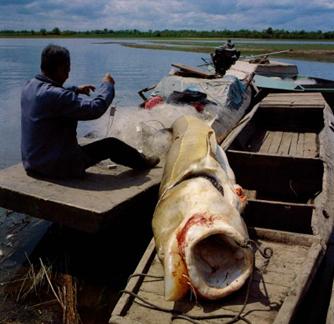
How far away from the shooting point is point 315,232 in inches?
166

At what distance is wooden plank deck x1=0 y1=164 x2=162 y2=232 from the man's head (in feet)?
4.03

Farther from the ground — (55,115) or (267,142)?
(55,115)

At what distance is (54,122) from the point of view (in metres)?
4.98

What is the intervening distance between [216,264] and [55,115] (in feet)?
8.23

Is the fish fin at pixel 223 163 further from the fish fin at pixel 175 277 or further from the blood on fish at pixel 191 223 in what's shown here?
the fish fin at pixel 175 277

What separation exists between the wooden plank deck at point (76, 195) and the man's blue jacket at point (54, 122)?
8.2 inches

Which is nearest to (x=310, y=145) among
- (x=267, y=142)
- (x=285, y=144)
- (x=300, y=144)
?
(x=300, y=144)

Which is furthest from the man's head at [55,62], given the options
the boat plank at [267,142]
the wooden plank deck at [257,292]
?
the boat plank at [267,142]

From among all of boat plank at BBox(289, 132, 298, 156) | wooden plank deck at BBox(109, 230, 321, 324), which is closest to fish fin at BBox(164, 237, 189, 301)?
wooden plank deck at BBox(109, 230, 321, 324)

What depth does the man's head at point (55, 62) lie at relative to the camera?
4.79 m

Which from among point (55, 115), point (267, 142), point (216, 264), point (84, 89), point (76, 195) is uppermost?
point (84, 89)

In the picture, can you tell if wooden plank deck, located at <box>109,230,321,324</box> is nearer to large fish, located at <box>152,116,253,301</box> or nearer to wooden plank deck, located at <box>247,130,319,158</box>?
large fish, located at <box>152,116,253,301</box>

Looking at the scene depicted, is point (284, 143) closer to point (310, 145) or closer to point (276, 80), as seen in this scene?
point (310, 145)

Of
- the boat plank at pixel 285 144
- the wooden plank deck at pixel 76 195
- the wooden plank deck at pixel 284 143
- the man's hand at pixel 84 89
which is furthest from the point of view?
the boat plank at pixel 285 144
